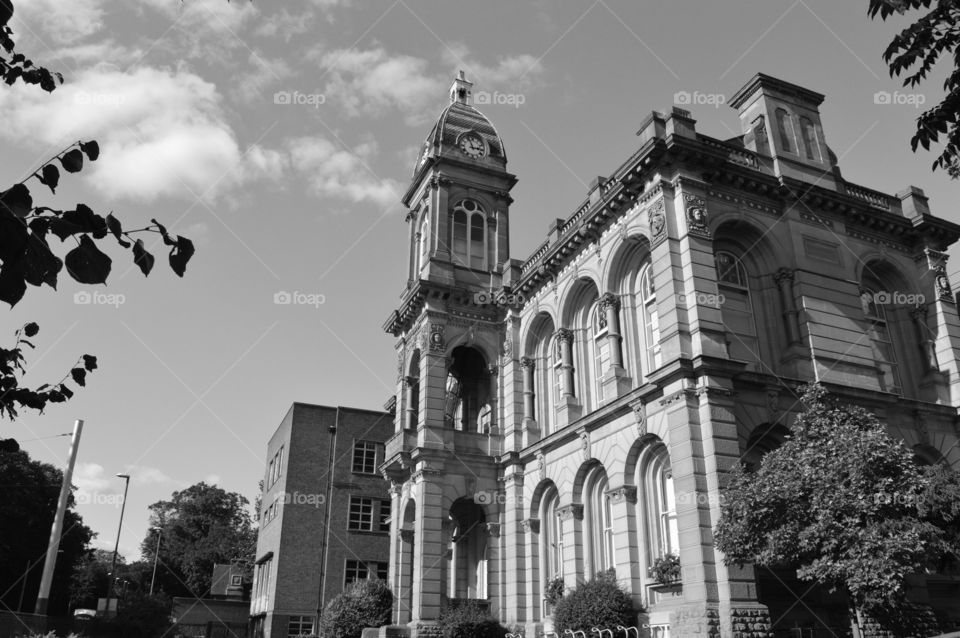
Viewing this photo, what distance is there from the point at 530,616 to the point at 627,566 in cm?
688

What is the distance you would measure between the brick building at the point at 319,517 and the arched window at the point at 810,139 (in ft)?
102

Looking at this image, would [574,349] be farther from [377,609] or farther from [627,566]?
[377,609]

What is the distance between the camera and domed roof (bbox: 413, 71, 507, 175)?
3891 centimetres

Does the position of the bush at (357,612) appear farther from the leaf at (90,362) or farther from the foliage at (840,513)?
the leaf at (90,362)

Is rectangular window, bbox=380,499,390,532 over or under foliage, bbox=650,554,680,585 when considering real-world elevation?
over

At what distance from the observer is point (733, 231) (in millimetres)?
26094

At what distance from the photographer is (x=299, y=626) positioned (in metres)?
43.5

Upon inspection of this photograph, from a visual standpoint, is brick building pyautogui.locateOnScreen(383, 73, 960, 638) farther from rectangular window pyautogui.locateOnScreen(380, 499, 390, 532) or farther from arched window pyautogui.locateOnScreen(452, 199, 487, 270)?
rectangular window pyautogui.locateOnScreen(380, 499, 390, 532)

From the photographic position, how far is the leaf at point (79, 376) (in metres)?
6.13

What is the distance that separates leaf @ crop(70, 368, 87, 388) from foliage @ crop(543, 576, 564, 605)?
23.6 metres

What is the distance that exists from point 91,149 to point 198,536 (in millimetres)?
98057

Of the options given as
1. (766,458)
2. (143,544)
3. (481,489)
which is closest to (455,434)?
(481,489)

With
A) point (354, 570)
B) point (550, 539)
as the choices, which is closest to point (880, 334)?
point (550, 539)

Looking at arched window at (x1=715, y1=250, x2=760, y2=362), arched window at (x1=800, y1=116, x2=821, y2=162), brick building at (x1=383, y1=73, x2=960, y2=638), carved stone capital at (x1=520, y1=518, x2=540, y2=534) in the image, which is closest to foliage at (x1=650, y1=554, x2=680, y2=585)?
brick building at (x1=383, y1=73, x2=960, y2=638)
